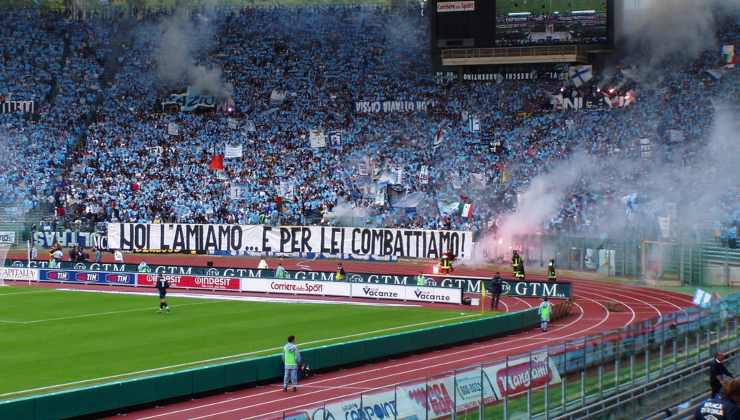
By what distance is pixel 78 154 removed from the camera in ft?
238

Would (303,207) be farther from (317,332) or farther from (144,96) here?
(317,332)

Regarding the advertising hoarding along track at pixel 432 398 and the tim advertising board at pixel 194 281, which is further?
the tim advertising board at pixel 194 281

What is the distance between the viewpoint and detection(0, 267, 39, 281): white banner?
55344 millimetres

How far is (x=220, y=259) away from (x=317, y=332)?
2766cm

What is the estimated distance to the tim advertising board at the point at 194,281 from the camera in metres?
51.2

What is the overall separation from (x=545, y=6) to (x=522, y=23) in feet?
5.54

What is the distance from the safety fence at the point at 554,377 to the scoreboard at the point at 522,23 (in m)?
Answer: 38.8

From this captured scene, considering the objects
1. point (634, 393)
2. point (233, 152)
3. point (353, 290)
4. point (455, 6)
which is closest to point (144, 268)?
point (353, 290)

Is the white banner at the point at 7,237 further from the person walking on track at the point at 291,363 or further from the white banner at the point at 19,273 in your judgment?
the person walking on track at the point at 291,363

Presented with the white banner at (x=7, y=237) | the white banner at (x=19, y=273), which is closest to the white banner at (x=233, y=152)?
the white banner at (x=7, y=237)

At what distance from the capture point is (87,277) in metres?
54.6

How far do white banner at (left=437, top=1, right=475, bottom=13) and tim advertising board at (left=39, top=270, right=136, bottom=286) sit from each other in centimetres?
2503

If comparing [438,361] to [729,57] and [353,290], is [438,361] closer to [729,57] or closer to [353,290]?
[353,290]

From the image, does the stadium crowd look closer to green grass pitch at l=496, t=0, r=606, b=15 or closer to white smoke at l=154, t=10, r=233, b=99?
white smoke at l=154, t=10, r=233, b=99
